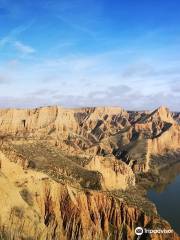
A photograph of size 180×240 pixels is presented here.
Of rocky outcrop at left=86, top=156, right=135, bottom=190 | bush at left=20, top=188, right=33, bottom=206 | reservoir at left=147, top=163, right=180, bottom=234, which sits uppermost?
bush at left=20, top=188, right=33, bottom=206

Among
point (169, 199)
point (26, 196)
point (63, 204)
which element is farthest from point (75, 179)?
point (169, 199)

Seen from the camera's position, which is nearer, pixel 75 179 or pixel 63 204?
pixel 63 204

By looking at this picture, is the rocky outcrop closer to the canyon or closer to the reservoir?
the canyon

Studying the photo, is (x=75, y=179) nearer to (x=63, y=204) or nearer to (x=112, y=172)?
(x=63, y=204)

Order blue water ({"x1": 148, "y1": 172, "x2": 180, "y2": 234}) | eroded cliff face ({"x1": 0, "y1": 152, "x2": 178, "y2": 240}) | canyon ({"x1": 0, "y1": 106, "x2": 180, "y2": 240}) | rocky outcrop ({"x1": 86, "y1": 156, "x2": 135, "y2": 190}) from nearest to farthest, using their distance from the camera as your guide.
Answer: canyon ({"x1": 0, "y1": 106, "x2": 180, "y2": 240}) < eroded cliff face ({"x1": 0, "y1": 152, "x2": 178, "y2": 240}) < blue water ({"x1": 148, "y1": 172, "x2": 180, "y2": 234}) < rocky outcrop ({"x1": 86, "y1": 156, "x2": 135, "y2": 190})

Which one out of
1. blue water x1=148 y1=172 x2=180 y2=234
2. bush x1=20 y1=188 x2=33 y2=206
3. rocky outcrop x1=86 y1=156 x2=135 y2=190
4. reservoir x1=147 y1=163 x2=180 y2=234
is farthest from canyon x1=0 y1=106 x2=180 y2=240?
blue water x1=148 y1=172 x2=180 y2=234

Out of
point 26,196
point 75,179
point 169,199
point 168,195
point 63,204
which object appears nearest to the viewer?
point 26,196

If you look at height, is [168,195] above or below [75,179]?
below
